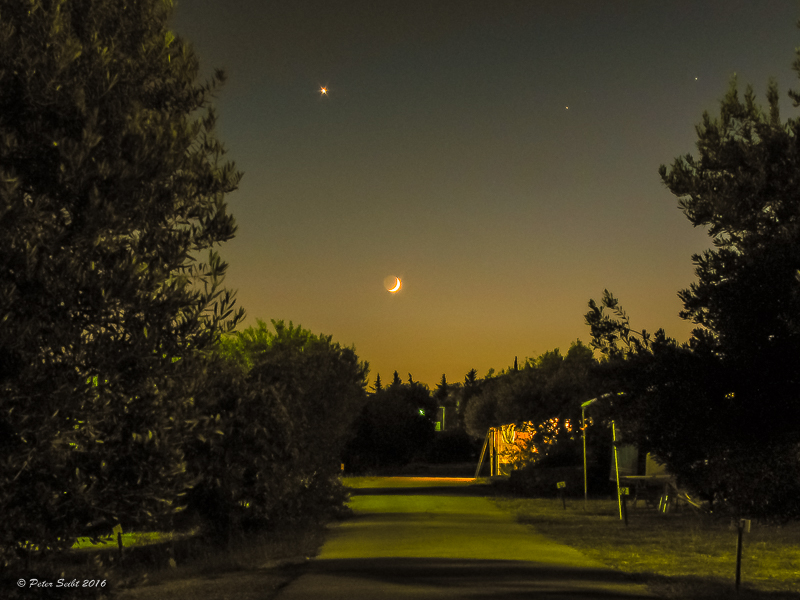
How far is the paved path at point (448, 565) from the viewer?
1172 centimetres

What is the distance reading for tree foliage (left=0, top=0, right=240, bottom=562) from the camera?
6.70m

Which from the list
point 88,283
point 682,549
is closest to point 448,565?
point 682,549

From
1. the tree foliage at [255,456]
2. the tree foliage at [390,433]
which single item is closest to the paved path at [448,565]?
the tree foliage at [255,456]

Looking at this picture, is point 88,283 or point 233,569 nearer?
point 88,283

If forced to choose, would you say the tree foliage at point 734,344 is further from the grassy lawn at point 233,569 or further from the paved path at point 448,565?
the grassy lawn at point 233,569

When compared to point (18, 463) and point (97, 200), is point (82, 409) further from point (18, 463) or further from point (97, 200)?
point (97, 200)

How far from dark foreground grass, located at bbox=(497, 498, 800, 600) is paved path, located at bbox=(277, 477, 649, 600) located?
665 mm

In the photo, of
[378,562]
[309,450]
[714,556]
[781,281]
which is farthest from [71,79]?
[309,450]

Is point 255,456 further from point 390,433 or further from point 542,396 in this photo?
point 390,433

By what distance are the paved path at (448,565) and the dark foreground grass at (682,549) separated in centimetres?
66

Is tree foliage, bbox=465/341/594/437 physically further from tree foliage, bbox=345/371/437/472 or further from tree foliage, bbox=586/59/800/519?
tree foliage, bbox=586/59/800/519

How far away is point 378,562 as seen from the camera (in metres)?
15.1

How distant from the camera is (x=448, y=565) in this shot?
14.6m

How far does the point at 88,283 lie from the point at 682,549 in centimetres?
1497
